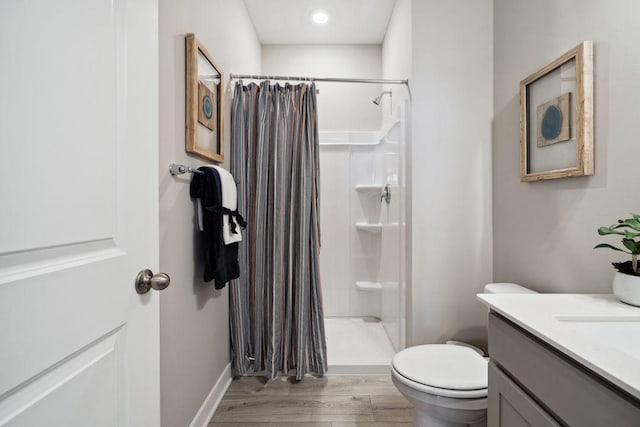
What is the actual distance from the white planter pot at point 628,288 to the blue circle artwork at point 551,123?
2.25ft

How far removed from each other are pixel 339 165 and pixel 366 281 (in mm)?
1157

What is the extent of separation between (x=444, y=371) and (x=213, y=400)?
1233mm

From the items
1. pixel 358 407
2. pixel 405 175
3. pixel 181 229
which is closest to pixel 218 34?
pixel 181 229

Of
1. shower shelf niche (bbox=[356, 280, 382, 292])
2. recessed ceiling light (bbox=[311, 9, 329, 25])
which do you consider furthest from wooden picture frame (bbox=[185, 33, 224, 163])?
shower shelf niche (bbox=[356, 280, 382, 292])

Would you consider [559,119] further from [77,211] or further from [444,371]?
[77,211]

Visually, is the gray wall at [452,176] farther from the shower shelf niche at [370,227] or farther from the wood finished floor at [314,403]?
the shower shelf niche at [370,227]

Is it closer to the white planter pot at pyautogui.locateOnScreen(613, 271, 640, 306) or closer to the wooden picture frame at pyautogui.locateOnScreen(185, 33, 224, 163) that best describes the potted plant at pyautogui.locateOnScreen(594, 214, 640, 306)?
the white planter pot at pyautogui.locateOnScreen(613, 271, 640, 306)

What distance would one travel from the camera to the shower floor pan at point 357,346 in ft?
6.55

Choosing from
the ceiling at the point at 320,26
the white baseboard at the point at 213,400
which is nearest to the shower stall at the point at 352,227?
the ceiling at the point at 320,26

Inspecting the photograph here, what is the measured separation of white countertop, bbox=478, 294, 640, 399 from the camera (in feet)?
1.82

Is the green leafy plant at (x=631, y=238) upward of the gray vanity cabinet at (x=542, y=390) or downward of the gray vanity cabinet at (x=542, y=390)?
upward

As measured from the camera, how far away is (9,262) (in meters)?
0.44

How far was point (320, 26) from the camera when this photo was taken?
2643 millimetres

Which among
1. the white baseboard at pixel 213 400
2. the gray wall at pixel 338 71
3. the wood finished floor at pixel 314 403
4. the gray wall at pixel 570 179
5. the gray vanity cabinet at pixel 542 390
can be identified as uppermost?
the gray wall at pixel 338 71
